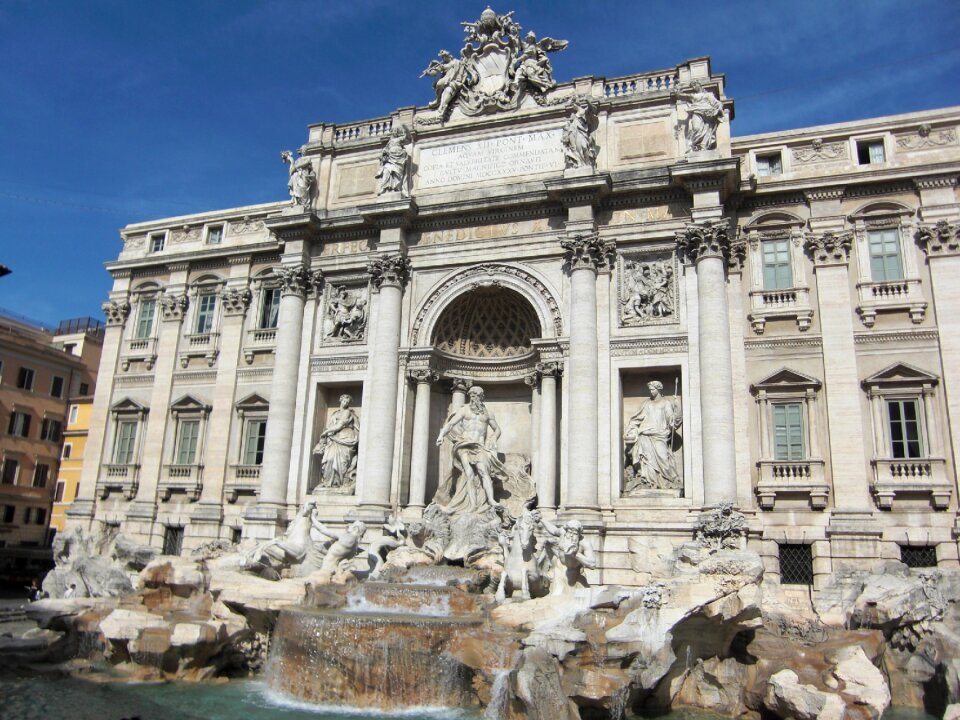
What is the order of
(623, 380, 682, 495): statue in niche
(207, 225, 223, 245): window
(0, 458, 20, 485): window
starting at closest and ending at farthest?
1. (623, 380, 682, 495): statue in niche
2. (207, 225, 223, 245): window
3. (0, 458, 20, 485): window

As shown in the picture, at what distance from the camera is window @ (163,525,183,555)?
26.5 metres

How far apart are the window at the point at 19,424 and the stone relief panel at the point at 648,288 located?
33541mm

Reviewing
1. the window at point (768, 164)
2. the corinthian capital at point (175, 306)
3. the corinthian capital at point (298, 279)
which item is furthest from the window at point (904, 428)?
the corinthian capital at point (175, 306)

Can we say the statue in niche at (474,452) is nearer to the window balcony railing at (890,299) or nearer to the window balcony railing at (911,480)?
the window balcony railing at (911,480)

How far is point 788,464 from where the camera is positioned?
66.3 feet

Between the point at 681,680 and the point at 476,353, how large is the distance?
1230 centimetres

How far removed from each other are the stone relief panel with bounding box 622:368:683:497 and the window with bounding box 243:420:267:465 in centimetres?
1191

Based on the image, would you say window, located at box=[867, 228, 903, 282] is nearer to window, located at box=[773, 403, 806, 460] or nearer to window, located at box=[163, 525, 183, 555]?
window, located at box=[773, 403, 806, 460]

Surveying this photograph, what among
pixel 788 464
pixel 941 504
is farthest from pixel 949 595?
pixel 788 464

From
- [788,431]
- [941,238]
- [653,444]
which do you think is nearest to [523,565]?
[653,444]

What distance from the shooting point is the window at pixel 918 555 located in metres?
19.0

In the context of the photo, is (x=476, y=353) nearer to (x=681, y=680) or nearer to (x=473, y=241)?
(x=473, y=241)

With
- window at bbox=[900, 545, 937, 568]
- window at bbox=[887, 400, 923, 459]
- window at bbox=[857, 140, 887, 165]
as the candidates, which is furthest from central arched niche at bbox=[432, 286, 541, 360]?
window at bbox=[900, 545, 937, 568]

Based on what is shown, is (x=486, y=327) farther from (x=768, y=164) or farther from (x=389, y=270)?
(x=768, y=164)
